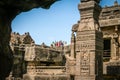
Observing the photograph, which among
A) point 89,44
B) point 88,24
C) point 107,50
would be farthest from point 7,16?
point 107,50

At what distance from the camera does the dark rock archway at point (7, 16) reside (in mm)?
6051

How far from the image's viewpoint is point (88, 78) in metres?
11.1

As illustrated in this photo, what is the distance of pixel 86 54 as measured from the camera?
37.3ft

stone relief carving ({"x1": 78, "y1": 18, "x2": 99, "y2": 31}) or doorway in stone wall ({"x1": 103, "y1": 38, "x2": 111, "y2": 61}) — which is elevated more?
stone relief carving ({"x1": 78, "y1": 18, "x2": 99, "y2": 31})

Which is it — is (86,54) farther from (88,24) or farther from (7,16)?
(7,16)

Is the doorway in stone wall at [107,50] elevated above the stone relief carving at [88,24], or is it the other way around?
the stone relief carving at [88,24]

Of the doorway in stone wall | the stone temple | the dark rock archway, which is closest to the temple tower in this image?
the stone temple

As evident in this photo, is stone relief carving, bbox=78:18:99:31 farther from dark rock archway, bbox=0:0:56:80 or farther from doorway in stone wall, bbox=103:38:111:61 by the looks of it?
doorway in stone wall, bbox=103:38:111:61

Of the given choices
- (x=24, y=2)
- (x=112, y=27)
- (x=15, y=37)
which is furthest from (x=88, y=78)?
(x=15, y=37)

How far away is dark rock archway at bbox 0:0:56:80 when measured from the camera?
605 centimetres

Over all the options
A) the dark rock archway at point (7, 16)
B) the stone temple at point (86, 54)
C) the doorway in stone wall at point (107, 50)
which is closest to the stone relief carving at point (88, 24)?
the stone temple at point (86, 54)

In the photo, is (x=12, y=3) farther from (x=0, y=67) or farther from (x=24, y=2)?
(x=0, y=67)

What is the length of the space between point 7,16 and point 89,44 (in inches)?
211

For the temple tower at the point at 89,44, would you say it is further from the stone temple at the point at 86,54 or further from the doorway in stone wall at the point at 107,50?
the doorway in stone wall at the point at 107,50
